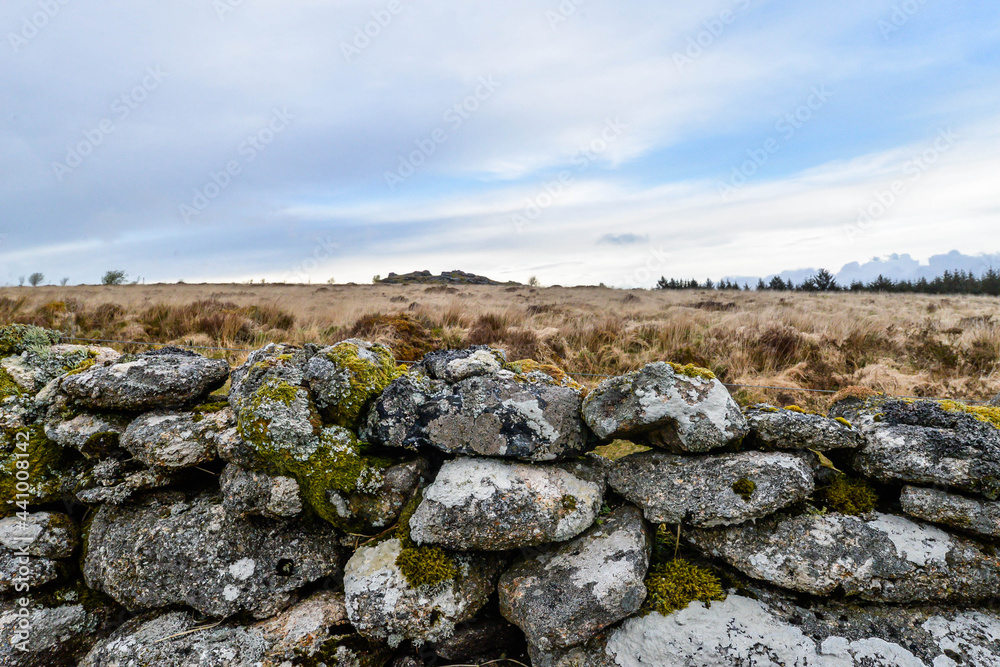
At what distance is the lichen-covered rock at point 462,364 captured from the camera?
325cm

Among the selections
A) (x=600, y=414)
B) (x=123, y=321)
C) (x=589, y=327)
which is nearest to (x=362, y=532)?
(x=600, y=414)

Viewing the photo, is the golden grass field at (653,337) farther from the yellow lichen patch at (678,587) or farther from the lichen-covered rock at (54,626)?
the lichen-covered rock at (54,626)

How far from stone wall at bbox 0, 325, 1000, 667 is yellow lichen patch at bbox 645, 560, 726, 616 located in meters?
0.01

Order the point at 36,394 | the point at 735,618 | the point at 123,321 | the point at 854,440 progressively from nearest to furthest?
the point at 735,618, the point at 854,440, the point at 36,394, the point at 123,321

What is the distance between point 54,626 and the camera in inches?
119

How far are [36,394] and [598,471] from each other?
13.4 feet

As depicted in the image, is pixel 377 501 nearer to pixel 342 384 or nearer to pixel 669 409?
pixel 342 384

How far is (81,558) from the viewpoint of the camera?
3271mm

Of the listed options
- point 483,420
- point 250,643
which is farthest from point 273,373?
point 250,643

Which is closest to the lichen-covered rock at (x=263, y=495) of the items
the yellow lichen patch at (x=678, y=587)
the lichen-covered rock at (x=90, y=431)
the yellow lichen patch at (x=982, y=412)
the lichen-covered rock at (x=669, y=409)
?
the lichen-covered rock at (x=90, y=431)

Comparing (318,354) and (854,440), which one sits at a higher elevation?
(318,354)

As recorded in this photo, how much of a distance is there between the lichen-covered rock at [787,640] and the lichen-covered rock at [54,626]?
2845 mm

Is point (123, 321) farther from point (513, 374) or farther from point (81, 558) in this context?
point (513, 374)

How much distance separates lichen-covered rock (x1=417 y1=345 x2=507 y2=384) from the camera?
3.25 m
